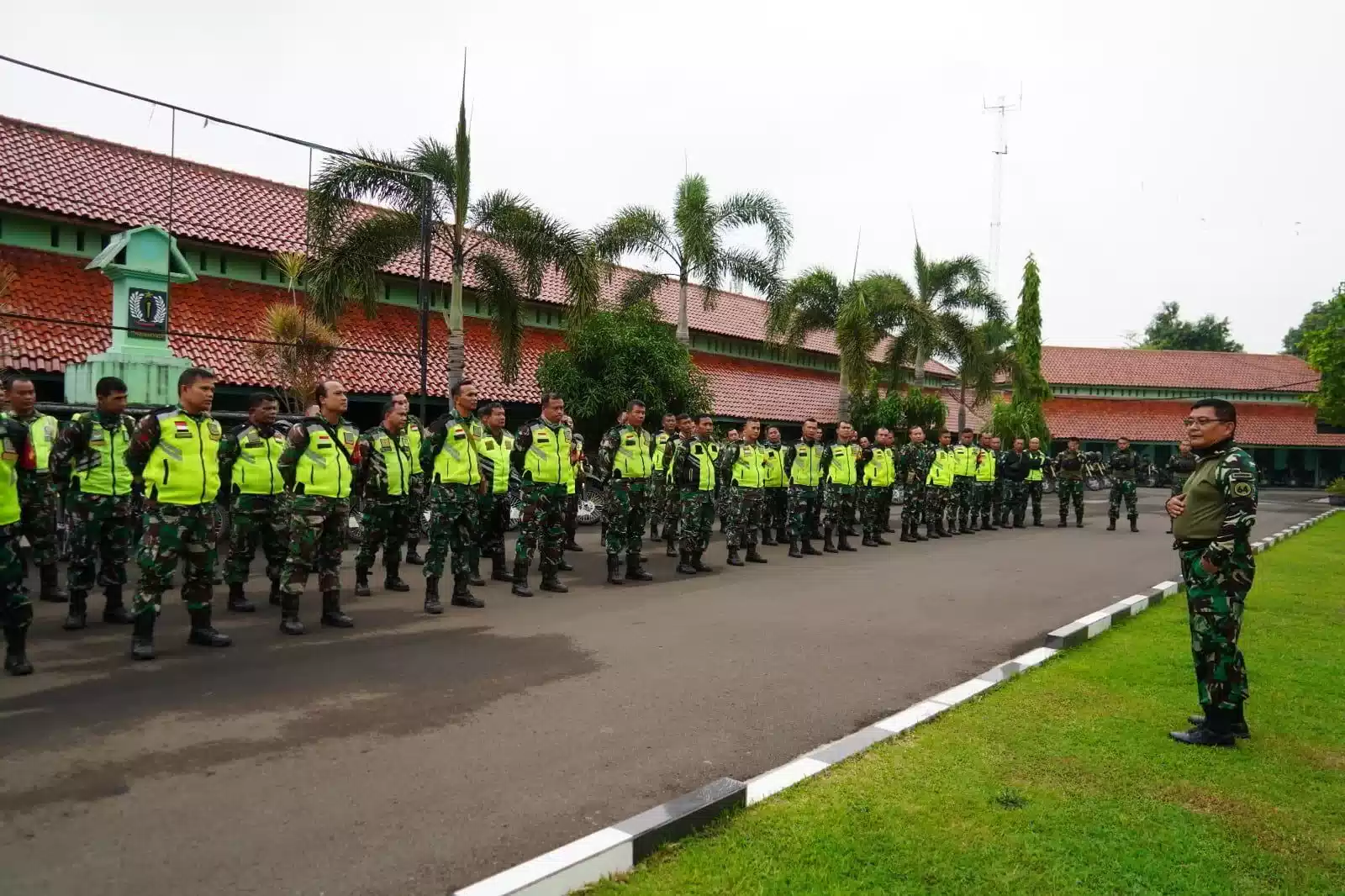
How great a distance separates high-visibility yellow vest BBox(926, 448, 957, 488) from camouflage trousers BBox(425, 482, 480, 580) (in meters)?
10.7

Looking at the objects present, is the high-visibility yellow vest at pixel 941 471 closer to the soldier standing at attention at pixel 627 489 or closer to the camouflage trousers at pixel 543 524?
the soldier standing at attention at pixel 627 489

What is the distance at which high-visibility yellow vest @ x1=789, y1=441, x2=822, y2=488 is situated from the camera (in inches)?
521

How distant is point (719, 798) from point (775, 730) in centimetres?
131

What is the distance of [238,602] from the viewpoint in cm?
795

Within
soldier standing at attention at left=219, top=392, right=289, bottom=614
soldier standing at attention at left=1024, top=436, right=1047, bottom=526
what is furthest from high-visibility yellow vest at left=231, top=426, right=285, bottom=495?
soldier standing at attention at left=1024, top=436, right=1047, bottom=526

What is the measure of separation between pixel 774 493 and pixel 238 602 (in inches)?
350

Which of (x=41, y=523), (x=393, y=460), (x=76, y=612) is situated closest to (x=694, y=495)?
(x=393, y=460)

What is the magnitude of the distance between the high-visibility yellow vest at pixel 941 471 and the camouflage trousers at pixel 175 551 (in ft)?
A: 42.9

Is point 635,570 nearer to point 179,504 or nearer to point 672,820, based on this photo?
point 179,504

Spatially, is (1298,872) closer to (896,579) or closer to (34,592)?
(896,579)

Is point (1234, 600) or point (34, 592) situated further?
point (34, 592)

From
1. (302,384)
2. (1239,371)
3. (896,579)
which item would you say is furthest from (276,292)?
(1239,371)

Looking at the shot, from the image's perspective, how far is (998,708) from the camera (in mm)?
5285

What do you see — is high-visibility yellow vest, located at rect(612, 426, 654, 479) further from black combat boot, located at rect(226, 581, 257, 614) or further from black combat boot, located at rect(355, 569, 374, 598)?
black combat boot, located at rect(226, 581, 257, 614)
